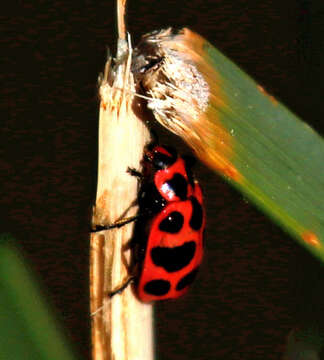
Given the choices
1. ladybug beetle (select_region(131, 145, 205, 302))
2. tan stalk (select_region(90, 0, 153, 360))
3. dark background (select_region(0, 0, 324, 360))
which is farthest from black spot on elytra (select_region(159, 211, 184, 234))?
dark background (select_region(0, 0, 324, 360))

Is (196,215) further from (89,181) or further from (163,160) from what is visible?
(89,181)

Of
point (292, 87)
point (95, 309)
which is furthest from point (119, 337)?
point (292, 87)

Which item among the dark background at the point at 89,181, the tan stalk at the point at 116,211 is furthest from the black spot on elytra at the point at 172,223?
the dark background at the point at 89,181

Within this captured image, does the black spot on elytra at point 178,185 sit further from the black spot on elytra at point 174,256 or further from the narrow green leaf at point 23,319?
the narrow green leaf at point 23,319

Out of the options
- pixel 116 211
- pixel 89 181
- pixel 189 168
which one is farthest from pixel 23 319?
pixel 89 181

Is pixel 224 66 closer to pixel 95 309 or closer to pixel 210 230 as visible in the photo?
pixel 95 309

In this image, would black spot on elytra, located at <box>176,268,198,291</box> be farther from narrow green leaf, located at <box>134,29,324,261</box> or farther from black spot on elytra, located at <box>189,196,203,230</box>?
narrow green leaf, located at <box>134,29,324,261</box>

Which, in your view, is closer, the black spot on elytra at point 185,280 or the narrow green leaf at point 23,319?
the narrow green leaf at point 23,319

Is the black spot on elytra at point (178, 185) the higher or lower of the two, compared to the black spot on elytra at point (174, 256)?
higher
